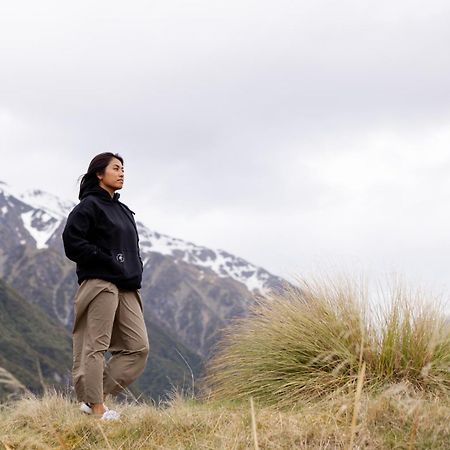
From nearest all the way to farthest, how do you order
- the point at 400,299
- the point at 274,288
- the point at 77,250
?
the point at 77,250
the point at 400,299
the point at 274,288

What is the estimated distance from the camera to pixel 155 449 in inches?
171

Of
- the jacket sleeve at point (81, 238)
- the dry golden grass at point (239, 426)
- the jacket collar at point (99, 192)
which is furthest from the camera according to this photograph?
the jacket collar at point (99, 192)

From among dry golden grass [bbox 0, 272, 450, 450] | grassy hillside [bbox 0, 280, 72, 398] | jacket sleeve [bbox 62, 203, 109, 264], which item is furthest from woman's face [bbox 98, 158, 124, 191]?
grassy hillside [bbox 0, 280, 72, 398]

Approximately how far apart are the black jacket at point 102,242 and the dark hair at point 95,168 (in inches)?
4.2

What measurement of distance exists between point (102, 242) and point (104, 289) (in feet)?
1.37

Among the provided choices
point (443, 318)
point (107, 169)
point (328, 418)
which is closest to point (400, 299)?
point (443, 318)

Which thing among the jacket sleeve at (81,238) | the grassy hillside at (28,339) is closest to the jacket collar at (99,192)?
the jacket sleeve at (81,238)

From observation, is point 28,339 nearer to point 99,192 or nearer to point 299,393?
point 99,192

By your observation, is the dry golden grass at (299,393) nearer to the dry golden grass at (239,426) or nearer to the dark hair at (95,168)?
the dry golden grass at (239,426)

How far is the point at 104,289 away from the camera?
5.50m

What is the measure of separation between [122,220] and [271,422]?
7.53ft

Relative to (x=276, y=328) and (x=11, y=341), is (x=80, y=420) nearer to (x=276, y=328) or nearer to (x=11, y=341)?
(x=276, y=328)

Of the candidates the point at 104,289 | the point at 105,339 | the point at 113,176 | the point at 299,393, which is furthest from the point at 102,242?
the point at 299,393

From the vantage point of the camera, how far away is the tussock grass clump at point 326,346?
560 cm
